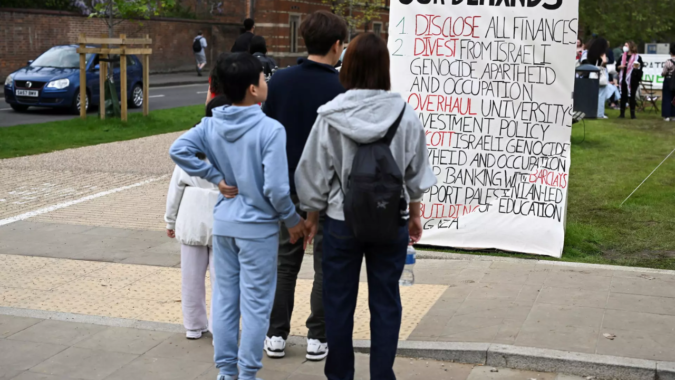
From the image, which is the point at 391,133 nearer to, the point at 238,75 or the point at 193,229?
the point at 238,75

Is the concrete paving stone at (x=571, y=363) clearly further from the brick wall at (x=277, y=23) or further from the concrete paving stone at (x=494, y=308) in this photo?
the brick wall at (x=277, y=23)

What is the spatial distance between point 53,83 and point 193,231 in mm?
15931

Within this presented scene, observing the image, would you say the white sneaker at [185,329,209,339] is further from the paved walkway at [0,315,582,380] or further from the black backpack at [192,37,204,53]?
the black backpack at [192,37,204,53]

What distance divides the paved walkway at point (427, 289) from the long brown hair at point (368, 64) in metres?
1.86

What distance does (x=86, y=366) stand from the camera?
4.61m

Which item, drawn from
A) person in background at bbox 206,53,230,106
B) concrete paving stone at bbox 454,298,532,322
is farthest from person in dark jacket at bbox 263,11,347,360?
concrete paving stone at bbox 454,298,532,322

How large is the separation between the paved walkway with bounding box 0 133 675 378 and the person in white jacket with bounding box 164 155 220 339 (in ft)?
1.64

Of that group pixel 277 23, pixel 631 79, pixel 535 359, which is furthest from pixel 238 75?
pixel 277 23

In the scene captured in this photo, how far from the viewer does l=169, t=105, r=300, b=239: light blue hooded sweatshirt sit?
3.93m

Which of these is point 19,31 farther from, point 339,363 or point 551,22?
point 339,363

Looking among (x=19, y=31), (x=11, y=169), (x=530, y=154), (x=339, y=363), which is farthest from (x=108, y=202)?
(x=19, y=31)

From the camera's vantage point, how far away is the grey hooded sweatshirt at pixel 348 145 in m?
3.74

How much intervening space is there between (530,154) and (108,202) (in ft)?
16.3

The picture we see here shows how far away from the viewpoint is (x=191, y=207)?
4719 millimetres
